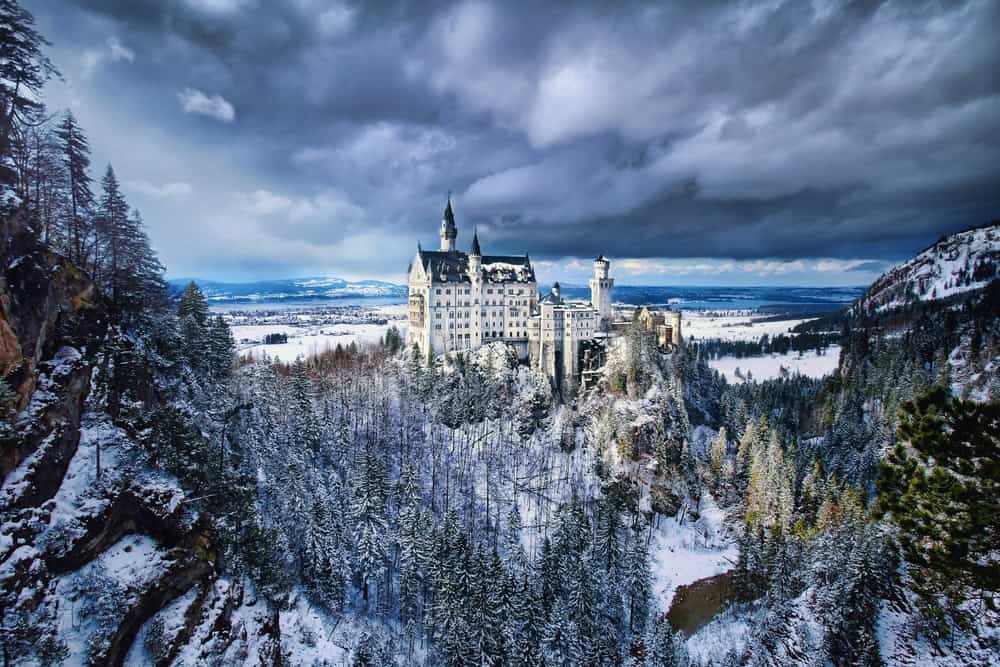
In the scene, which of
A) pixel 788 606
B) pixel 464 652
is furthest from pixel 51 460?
pixel 788 606

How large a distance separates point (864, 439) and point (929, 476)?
93.8m

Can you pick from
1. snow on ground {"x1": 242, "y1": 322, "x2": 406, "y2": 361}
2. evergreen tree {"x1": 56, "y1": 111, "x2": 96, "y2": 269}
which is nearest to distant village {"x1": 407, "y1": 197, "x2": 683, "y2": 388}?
snow on ground {"x1": 242, "y1": 322, "x2": 406, "y2": 361}

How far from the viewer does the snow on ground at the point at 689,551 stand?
71288mm

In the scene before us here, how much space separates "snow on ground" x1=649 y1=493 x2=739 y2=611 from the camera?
234 ft

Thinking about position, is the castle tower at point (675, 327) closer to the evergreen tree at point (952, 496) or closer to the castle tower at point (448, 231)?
the castle tower at point (448, 231)

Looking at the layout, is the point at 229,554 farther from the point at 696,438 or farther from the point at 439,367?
the point at 696,438

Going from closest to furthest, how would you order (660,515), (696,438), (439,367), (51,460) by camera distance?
(51,460) → (660,515) → (439,367) → (696,438)

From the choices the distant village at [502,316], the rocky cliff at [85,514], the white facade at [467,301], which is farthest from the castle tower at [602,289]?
the rocky cliff at [85,514]

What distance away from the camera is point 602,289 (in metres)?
110

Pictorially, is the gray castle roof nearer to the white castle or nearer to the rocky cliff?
the white castle

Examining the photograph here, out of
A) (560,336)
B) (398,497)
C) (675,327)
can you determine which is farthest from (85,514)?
(675,327)

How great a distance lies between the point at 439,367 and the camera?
95125mm

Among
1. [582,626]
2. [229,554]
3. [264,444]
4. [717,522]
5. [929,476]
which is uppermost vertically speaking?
[929,476]

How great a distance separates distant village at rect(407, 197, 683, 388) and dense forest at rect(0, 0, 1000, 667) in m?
4.43
